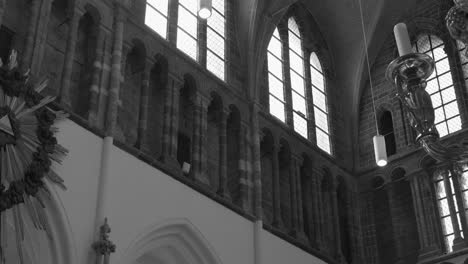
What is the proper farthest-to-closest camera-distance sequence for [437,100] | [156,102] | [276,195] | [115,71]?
1. [437,100]
2. [276,195]
3. [156,102]
4. [115,71]

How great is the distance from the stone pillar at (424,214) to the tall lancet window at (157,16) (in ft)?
21.8

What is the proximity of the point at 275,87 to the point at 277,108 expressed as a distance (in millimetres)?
526

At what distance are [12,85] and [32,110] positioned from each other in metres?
0.45

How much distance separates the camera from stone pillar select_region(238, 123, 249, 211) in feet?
47.4

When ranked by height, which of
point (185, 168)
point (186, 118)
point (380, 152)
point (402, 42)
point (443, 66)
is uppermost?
point (443, 66)

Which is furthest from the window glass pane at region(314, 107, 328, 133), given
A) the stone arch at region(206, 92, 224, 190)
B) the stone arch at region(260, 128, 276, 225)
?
the stone arch at region(206, 92, 224, 190)

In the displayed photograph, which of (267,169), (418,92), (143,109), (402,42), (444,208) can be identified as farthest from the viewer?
(444,208)

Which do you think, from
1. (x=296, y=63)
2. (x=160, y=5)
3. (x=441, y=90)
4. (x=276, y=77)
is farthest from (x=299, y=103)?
(x=160, y=5)

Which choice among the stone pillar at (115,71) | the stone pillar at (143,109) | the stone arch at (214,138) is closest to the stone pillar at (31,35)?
the stone pillar at (115,71)

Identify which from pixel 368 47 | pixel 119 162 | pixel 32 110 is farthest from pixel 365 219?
pixel 32 110

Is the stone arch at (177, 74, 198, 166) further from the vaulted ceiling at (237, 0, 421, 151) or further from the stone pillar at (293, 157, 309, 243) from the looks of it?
the vaulted ceiling at (237, 0, 421, 151)

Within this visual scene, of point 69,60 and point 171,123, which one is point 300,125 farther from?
point 69,60

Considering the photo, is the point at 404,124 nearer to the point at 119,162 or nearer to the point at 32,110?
the point at 119,162

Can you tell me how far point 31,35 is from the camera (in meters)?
11.6
